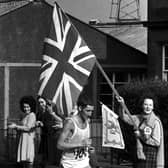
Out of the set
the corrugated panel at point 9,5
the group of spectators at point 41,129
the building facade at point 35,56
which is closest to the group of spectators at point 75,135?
the group of spectators at point 41,129

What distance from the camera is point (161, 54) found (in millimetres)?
19594

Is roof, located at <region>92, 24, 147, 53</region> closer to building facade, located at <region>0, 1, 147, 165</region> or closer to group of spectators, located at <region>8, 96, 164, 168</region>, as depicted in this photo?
building facade, located at <region>0, 1, 147, 165</region>

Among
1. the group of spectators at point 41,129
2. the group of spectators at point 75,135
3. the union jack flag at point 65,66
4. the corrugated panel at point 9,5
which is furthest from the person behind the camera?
the corrugated panel at point 9,5

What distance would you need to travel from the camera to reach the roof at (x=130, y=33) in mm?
22611

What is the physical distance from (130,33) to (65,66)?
14366 millimetres

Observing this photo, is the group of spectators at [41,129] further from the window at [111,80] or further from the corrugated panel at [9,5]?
the corrugated panel at [9,5]

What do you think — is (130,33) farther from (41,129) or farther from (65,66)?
(65,66)

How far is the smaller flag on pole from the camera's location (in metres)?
9.13

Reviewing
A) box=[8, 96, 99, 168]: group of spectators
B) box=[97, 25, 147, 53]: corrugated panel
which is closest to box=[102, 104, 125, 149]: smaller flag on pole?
box=[8, 96, 99, 168]: group of spectators

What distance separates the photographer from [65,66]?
9.13m

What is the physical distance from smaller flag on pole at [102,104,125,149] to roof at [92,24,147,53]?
43.3ft

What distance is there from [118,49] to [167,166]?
9958mm

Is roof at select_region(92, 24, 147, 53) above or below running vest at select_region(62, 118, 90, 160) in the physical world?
above

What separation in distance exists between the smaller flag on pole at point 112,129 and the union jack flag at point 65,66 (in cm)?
52
